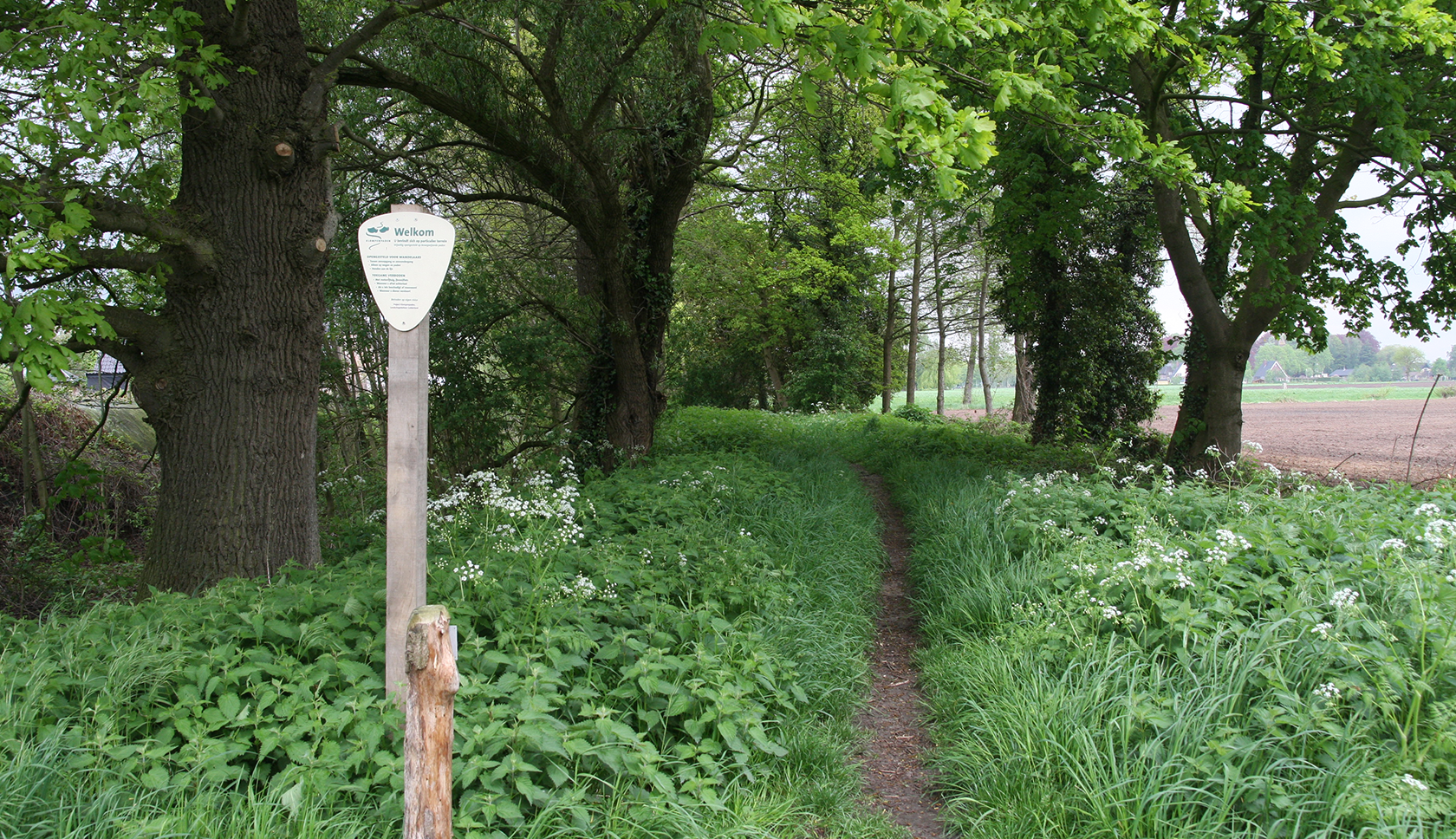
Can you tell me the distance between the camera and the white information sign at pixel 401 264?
9.43 ft

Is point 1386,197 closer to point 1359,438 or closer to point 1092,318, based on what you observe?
point 1092,318

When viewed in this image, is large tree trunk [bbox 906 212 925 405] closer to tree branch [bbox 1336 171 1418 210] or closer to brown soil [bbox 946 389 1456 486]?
brown soil [bbox 946 389 1456 486]

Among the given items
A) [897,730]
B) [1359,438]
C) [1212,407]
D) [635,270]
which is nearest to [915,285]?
[1359,438]

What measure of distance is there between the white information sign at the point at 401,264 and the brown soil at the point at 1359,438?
25.8ft

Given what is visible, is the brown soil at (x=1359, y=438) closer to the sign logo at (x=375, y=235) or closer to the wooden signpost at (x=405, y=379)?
the wooden signpost at (x=405, y=379)

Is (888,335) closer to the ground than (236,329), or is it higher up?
higher up

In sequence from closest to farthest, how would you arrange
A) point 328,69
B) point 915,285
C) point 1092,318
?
1. point 328,69
2. point 1092,318
3. point 915,285

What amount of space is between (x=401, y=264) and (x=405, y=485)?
2.82 feet

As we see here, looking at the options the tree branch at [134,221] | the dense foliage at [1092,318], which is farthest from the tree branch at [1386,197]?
the tree branch at [134,221]

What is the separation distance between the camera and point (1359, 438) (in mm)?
22016

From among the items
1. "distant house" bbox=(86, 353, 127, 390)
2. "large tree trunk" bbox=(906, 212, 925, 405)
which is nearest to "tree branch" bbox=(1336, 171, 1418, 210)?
"distant house" bbox=(86, 353, 127, 390)

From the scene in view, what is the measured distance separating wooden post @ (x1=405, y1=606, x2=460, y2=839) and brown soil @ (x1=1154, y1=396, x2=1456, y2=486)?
7929 mm

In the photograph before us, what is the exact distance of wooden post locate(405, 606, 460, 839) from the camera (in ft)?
7.78

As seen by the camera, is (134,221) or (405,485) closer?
(405,485)
